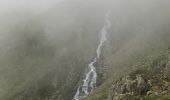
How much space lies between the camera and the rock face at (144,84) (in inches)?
3967

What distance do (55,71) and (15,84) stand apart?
19.0 m

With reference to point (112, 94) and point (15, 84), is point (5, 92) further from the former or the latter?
point (112, 94)

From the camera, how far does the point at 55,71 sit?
19400cm

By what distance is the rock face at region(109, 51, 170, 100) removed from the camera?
101 meters

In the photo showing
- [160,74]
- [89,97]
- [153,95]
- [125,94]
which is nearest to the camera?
[153,95]

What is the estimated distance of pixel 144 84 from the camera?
10412 centimetres

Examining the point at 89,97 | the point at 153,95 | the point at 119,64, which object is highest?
the point at 119,64

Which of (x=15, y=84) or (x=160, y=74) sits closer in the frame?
(x=160, y=74)

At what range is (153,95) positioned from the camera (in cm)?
9625

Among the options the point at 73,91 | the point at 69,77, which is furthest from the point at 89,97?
the point at 69,77

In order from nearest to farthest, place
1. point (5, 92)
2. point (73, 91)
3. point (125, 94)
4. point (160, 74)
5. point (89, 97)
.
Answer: point (125, 94)
point (160, 74)
point (89, 97)
point (73, 91)
point (5, 92)

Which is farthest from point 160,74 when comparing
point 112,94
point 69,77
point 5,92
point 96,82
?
point 5,92

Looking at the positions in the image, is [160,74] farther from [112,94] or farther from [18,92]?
[18,92]

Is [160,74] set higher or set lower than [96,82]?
lower
